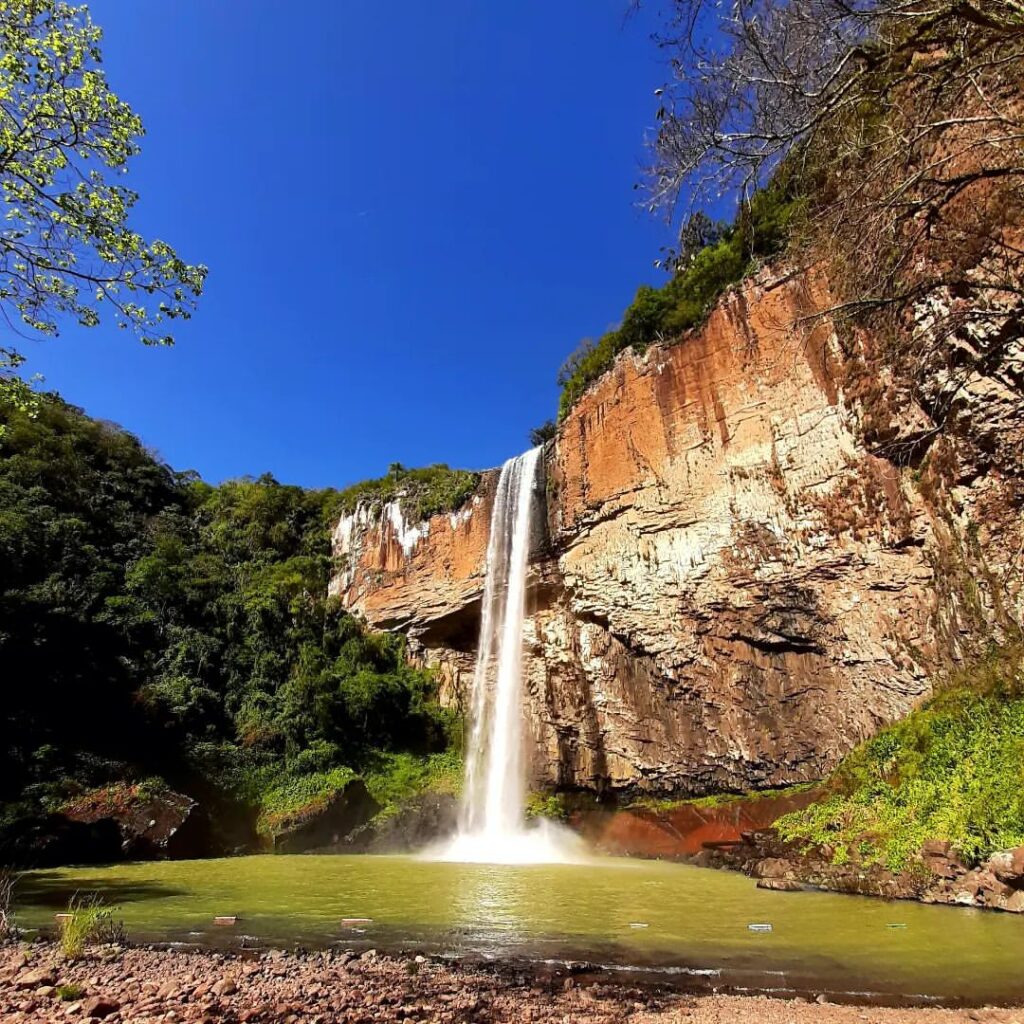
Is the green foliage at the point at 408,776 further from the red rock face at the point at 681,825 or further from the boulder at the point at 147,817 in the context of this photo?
the red rock face at the point at 681,825

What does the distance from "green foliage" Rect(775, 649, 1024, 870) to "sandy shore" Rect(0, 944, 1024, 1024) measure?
5.46 meters

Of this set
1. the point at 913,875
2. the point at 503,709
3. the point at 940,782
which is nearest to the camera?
the point at 913,875

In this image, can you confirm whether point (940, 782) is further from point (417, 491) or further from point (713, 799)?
point (417, 491)

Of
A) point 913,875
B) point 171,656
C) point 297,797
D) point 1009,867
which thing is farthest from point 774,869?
point 171,656

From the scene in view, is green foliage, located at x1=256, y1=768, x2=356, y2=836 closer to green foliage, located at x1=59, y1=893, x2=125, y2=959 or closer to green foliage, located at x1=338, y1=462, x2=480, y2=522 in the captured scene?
green foliage, located at x1=338, y1=462, x2=480, y2=522

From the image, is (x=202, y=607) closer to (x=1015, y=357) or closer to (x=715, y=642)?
(x=715, y=642)

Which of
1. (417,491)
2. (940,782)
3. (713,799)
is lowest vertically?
(713,799)

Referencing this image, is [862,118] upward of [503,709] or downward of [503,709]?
upward

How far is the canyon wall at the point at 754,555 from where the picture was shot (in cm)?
1202

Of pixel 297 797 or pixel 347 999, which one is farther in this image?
pixel 297 797

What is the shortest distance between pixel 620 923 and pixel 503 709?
1441 cm

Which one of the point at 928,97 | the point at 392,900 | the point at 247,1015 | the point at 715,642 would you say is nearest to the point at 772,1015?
the point at 247,1015

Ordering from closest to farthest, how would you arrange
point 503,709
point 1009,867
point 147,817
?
point 1009,867, point 147,817, point 503,709

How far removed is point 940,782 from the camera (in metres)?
10.1
